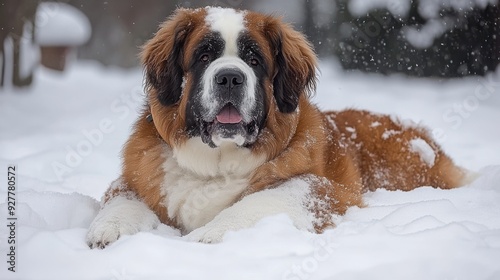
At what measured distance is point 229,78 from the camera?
3377mm

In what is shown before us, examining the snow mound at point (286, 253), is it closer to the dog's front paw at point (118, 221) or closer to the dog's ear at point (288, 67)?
the dog's front paw at point (118, 221)

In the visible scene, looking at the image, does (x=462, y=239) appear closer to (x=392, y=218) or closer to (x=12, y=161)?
(x=392, y=218)

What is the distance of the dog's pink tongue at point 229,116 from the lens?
3496 mm

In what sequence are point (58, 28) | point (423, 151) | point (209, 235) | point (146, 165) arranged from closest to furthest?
point (209, 235) < point (146, 165) < point (423, 151) < point (58, 28)

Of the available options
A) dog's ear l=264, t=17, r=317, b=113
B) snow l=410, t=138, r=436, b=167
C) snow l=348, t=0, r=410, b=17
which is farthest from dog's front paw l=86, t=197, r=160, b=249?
snow l=348, t=0, r=410, b=17

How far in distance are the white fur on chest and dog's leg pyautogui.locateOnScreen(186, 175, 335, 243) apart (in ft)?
0.63

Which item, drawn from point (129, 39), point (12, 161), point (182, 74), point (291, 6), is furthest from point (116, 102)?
point (129, 39)

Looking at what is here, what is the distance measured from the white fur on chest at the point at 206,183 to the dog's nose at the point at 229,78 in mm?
400

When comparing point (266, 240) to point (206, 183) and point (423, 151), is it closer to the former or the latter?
point (206, 183)

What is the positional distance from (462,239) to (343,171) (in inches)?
55.5

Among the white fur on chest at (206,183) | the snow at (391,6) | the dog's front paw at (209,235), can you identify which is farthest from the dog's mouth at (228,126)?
the snow at (391,6)

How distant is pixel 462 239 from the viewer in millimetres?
2811

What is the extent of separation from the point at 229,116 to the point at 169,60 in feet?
1.91

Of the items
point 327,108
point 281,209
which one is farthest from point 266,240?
point 327,108
